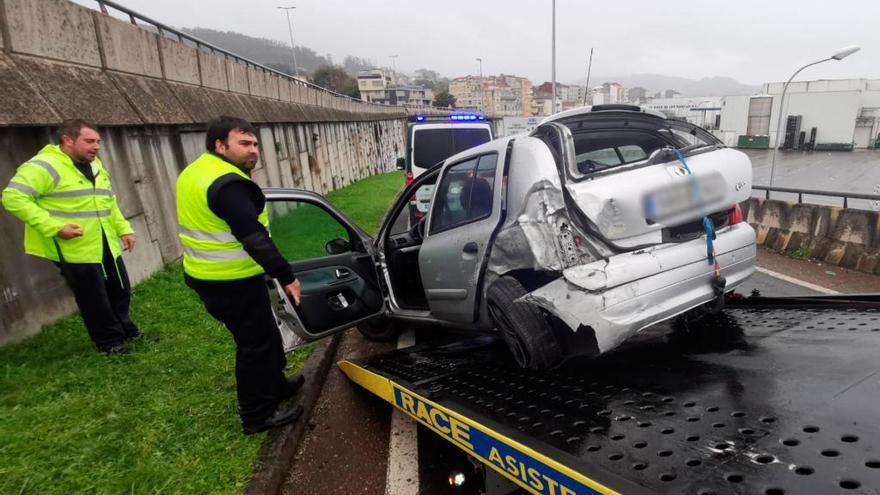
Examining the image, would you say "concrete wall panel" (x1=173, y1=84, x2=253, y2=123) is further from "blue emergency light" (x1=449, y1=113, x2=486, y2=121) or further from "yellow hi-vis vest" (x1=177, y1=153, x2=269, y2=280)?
"yellow hi-vis vest" (x1=177, y1=153, x2=269, y2=280)

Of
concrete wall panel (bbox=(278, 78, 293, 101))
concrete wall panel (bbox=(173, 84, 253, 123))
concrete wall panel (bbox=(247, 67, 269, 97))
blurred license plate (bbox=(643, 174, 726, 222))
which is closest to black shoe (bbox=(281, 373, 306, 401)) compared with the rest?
blurred license plate (bbox=(643, 174, 726, 222))

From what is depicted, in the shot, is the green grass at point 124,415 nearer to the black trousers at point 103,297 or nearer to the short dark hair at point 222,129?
the black trousers at point 103,297

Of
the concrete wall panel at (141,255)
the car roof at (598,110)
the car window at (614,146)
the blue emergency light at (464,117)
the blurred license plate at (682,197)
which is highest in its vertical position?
the blue emergency light at (464,117)

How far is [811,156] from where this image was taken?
38469 millimetres

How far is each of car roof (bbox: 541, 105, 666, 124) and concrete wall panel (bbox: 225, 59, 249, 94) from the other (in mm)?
8675

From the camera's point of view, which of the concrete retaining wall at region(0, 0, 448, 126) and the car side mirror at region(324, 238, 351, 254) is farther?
the concrete retaining wall at region(0, 0, 448, 126)

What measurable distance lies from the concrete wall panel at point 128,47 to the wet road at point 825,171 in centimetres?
1826

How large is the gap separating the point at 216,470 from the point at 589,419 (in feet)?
6.60

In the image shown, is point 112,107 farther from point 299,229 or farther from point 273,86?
point 273,86

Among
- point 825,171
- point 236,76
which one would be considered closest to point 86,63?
point 236,76

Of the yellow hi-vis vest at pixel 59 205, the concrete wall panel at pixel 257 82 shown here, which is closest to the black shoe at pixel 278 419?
the yellow hi-vis vest at pixel 59 205

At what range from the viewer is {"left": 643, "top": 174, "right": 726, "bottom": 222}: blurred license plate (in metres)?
2.59

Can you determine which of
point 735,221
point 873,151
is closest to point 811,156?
point 873,151

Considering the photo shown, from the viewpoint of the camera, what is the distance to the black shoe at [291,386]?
11.0 feet
